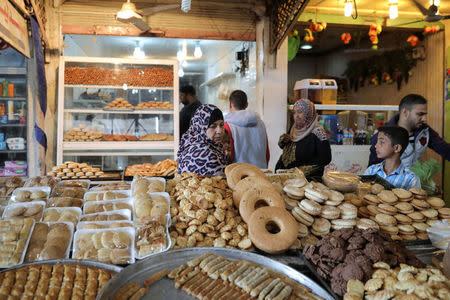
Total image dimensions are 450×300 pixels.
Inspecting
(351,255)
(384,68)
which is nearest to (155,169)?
(351,255)

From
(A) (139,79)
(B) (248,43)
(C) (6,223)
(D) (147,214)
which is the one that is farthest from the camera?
(B) (248,43)

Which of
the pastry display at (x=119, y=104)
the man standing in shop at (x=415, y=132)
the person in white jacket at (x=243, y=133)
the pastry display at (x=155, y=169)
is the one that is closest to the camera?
the man standing in shop at (x=415, y=132)

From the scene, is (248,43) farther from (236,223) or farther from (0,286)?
(0,286)

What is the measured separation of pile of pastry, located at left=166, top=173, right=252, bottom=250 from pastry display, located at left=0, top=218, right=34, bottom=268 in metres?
0.73

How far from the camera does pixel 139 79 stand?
5379mm

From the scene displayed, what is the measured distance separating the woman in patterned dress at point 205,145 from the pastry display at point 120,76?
269cm

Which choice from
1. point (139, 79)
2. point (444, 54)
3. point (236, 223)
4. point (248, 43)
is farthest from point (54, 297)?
point (444, 54)

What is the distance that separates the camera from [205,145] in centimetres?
291

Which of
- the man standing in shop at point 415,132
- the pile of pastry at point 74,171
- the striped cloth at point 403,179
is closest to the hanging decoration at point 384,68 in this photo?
the man standing in shop at point 415,132

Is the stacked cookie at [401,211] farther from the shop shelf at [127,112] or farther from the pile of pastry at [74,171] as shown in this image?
the shop shelf at [127,112]

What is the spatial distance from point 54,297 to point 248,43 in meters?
5.46

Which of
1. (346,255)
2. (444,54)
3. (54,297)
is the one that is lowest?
(54,297)

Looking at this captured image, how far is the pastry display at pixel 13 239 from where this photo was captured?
5.05 ft

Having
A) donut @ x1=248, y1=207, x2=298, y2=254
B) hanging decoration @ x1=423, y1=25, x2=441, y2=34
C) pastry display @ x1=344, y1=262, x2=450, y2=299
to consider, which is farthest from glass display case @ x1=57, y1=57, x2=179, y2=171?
hanging decoration @ x1=423, y1=25, x2=441, y2=34
